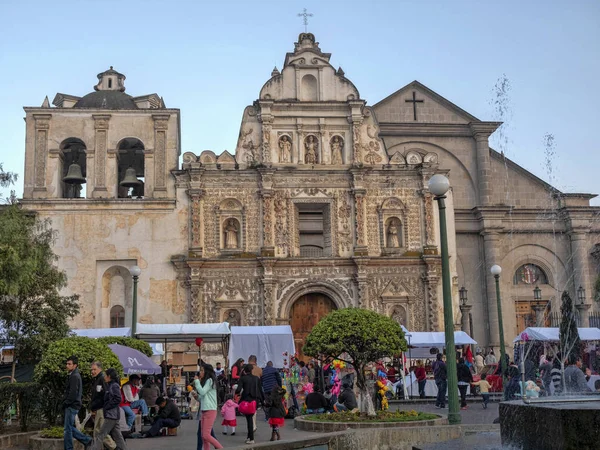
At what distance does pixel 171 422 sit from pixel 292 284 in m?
13.7

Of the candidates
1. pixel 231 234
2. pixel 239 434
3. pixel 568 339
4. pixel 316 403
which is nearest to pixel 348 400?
pixel 316 403

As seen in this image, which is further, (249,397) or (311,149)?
(311,149)

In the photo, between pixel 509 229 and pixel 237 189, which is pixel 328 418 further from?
pixel 509 229

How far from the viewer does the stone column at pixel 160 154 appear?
29.5m

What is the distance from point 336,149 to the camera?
99.9 feet

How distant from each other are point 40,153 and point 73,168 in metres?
1.36

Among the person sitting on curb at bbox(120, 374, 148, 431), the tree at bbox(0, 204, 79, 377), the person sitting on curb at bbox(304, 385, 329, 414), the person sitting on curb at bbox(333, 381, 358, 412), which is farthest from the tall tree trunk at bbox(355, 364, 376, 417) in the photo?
the tree at bbox(0, 204, 79, 377)

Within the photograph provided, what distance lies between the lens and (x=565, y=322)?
24484 mm

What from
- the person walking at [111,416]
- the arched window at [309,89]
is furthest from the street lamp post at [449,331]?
the arched window at [309,89]

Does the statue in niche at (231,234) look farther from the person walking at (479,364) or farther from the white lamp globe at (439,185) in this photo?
the white lamp globe at (439,185)

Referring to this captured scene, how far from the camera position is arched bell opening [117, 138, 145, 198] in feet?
97.9

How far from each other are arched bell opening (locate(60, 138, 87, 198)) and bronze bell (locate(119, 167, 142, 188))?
1546mm

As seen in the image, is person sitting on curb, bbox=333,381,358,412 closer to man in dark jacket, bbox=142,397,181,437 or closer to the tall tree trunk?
the tall tree trunk

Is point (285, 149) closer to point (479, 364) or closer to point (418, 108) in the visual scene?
point (418, 108)
